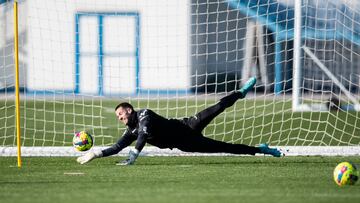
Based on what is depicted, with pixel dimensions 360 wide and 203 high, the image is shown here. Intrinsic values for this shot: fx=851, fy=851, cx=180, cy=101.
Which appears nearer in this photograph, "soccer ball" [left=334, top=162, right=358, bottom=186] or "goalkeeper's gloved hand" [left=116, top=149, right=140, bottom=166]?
"soccer ball" [left=334, top=162, right=358, bottom=186]

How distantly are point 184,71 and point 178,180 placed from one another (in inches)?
676

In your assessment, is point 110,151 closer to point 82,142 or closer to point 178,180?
point 82,142

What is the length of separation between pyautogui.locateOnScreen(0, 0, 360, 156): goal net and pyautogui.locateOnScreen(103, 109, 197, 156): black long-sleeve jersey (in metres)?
1.75

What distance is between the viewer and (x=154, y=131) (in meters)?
12.2

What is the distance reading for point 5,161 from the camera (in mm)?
13180

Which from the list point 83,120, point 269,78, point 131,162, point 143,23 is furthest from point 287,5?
point 143,23

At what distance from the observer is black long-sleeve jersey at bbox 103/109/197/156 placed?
12133mm

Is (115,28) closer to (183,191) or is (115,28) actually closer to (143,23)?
(143,23)

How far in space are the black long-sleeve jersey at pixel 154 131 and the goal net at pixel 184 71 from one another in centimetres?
175

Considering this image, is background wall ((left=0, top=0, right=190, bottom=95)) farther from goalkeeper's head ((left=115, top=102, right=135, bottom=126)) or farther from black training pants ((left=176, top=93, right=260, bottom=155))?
goalkeeper's head ((left=115, top=102, right=135, bottom=126))

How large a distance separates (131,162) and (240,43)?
1917 centimetres

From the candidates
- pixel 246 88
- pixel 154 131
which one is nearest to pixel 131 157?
pixel 154 131

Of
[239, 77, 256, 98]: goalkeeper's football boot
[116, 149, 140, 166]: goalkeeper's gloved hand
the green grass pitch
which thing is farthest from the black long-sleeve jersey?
[239, 77, 256, 98]: goalkeeper's football boot

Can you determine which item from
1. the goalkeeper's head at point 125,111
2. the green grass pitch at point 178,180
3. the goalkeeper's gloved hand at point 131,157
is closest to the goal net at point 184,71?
the green grass pitch at point 178,180
